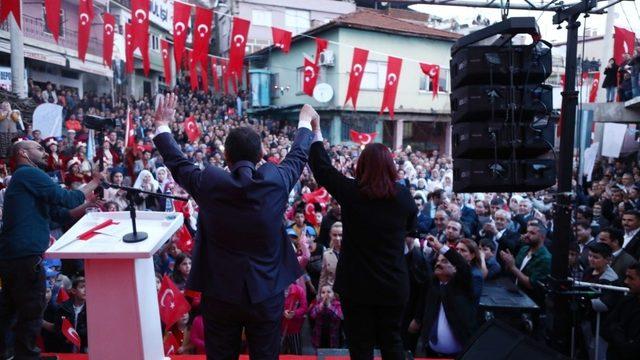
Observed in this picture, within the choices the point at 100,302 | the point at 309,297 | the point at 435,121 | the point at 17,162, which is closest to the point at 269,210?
the point at 100,302

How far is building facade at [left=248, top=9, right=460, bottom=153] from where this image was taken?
81.0 ft

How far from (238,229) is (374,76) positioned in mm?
23591

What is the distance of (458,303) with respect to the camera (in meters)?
4.30

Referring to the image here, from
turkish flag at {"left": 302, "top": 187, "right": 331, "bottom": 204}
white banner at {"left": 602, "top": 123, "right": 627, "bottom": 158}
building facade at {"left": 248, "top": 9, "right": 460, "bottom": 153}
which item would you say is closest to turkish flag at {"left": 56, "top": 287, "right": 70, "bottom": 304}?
turkish flag at {"left": 302, "top": 187, "right": 331, "bottom": 204}

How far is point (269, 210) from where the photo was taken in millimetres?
2613

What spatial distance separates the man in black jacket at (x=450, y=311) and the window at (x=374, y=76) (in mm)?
21458

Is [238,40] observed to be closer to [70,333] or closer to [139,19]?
[139,19]

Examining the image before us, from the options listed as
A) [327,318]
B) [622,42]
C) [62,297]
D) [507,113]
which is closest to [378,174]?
Result: [507,113]

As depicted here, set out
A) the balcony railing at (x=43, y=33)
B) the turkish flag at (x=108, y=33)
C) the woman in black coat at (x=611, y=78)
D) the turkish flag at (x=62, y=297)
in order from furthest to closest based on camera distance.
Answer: the balcony railing at (x=43, y=33)
the woman in black coat at (x=611, y=78)
the turkish flag at (x=108, y=33)
the turkish flag at (x=62, y=297)

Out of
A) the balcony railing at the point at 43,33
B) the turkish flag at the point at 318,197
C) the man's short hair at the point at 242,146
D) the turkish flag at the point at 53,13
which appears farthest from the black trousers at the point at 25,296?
the balcony railing at the point at 43,33

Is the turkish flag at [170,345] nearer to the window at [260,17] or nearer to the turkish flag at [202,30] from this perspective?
the turkish flag at [202,30]

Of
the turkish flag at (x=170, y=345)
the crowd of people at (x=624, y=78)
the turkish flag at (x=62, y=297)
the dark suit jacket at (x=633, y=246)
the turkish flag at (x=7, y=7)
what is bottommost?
the turkish flag at (x=170, y=345)

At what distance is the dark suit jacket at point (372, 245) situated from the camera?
289cm

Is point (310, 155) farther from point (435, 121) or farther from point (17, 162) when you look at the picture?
point (435, 121)
